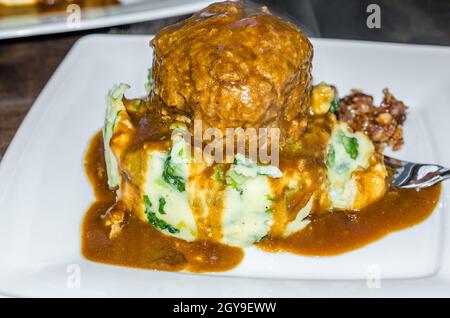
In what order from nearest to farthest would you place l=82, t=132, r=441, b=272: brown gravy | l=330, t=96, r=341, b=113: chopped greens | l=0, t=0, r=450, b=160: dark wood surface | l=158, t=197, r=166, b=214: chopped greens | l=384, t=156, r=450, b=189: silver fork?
1. l=82, t=132, r=441, b=272: brown gravy
2. l=158, t=197, r=166, b=214: chopped greens
3. l=384, t=156, r=450, b=189: silver fork
4. l=330, t=96, r=341, b=113: chopped greens
5. l=0, t=0, r=450, b=160: dark wood surface

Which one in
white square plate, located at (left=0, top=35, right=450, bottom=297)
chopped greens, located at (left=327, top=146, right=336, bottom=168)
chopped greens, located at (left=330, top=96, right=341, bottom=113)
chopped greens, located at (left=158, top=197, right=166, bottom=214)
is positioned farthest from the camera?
chopped greens, located at (left=330, top=96, right=341, bottom=113)

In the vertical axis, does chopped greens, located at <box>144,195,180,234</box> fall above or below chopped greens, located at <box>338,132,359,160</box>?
below

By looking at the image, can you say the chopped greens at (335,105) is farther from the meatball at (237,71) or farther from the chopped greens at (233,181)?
the chopped greens at (233,181)

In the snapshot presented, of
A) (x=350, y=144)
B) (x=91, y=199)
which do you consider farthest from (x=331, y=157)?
(x=91, y=199)

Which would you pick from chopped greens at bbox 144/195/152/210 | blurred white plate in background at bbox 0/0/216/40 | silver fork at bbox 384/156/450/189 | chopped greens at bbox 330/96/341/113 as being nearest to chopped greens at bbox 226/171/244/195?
chopped greens at bbox 144/195/152/210

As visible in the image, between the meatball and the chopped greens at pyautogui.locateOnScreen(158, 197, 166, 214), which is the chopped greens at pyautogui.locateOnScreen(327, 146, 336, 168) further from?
the chopped greens at pyautogui.locateOnScreen(158, 197, 166, 214)

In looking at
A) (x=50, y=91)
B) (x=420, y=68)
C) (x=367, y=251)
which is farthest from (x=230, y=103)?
(x=420, y=68)

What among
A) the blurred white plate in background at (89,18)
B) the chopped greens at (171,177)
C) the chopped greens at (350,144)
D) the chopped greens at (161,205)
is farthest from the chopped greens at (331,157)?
the blurred white plate in background at (89,18)
